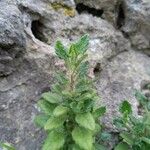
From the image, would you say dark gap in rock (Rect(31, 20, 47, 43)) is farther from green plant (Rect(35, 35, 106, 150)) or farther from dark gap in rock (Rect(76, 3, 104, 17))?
green plant (Rect(35, 35, 106, 150))

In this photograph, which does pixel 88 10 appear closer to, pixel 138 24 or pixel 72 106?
pixel 138 24

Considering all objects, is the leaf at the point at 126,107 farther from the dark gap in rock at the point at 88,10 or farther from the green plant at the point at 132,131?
the dark gap in rock at the point at 88,10

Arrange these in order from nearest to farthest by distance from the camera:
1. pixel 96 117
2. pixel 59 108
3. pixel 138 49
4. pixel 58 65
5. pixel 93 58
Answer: pixel 59 108 < pixel 96 117 < pixel 58 65 < pixel 93 58 < pixel 138 49

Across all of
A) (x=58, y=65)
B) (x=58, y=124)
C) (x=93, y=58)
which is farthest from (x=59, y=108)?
(x=93, y=58)

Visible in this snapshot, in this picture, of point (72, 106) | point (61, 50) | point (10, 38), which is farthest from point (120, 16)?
point (72, 106)

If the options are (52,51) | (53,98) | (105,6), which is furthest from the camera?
(105,6)

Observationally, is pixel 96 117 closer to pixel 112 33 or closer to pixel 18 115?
pixel 18 115

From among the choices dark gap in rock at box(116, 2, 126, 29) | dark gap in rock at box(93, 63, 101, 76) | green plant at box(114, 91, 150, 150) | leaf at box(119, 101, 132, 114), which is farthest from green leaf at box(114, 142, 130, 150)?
dark gap in rock at box(116, 2, 126, 29)
